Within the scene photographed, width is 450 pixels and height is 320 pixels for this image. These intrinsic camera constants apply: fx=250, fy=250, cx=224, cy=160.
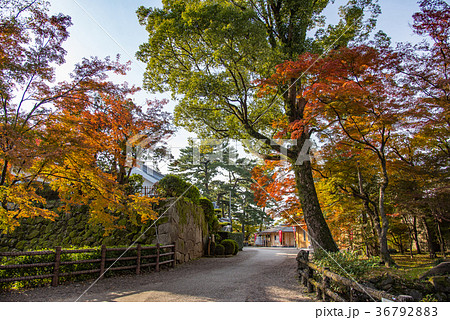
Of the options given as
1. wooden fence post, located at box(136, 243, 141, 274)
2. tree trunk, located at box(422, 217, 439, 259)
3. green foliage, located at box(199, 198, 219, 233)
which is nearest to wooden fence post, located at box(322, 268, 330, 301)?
wooden fence post, located at box(136, 243, 141, 274)

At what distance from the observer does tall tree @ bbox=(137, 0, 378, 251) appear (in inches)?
288

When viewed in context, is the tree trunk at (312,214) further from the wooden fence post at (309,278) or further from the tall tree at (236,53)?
the wooden fence post at (309,278)

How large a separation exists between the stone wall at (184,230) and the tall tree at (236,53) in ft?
12.2

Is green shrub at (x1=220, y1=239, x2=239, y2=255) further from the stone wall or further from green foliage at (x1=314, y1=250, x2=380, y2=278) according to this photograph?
green foliage at (x1=314, y1=250, x2=380, y2=278)

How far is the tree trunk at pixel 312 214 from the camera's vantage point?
23.4 feet

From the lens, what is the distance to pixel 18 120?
5113mm

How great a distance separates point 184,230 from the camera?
1076 cm

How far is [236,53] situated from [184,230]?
7342 mm

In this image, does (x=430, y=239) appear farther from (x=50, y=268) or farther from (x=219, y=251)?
(x=50, y=268)

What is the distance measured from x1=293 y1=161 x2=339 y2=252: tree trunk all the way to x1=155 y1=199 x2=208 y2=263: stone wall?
4990mm

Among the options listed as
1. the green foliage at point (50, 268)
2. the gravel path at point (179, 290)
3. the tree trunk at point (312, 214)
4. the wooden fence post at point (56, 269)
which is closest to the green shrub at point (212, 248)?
the green foliage at point (50, 268)

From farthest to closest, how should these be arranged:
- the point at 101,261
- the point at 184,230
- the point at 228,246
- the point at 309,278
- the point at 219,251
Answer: the point at 228,246, the point at 219,251, the point at 184,230, the point at 101,261, the point at 309,278

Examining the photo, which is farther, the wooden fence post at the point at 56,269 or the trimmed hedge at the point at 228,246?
the trimmed hedge at the point at 228,246

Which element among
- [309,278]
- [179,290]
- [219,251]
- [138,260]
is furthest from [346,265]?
[219,251]
